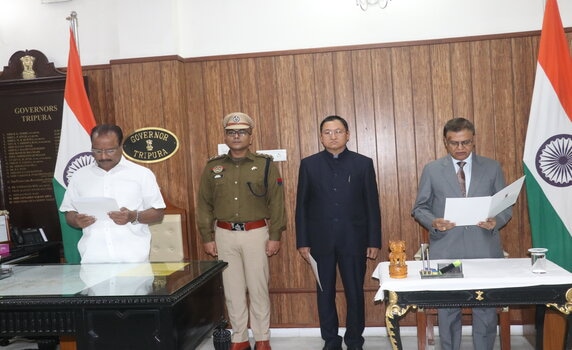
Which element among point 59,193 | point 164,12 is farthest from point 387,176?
point 59,193

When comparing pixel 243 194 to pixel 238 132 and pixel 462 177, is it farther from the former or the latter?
pixel 462 177

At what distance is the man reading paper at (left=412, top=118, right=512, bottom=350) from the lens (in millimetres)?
3264

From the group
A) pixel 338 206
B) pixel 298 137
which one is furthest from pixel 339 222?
pixel 298 137

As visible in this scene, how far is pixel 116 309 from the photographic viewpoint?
7.29 feet

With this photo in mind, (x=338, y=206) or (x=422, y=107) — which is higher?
(x=422, y=107)

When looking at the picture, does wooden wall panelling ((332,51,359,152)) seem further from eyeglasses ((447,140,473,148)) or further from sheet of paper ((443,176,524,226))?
sheet of paper ((443,176,524,226))

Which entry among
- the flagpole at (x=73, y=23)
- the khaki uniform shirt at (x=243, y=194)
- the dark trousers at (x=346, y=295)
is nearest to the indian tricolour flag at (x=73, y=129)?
the flagpole at (x=73, y=23)

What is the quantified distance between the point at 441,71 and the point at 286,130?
1.26 metres

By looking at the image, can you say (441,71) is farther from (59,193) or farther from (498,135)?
(59,193)

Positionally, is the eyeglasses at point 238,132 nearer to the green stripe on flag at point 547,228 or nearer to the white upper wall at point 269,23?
the white upper wall at point 269,23

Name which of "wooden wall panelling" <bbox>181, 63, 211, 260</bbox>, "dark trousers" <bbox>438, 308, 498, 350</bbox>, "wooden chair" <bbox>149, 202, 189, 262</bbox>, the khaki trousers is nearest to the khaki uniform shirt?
the khaki trousers

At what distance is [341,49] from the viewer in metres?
4.40

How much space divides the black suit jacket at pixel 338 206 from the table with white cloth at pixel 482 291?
1066 millimetres

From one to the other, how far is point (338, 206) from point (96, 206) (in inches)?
63.3
